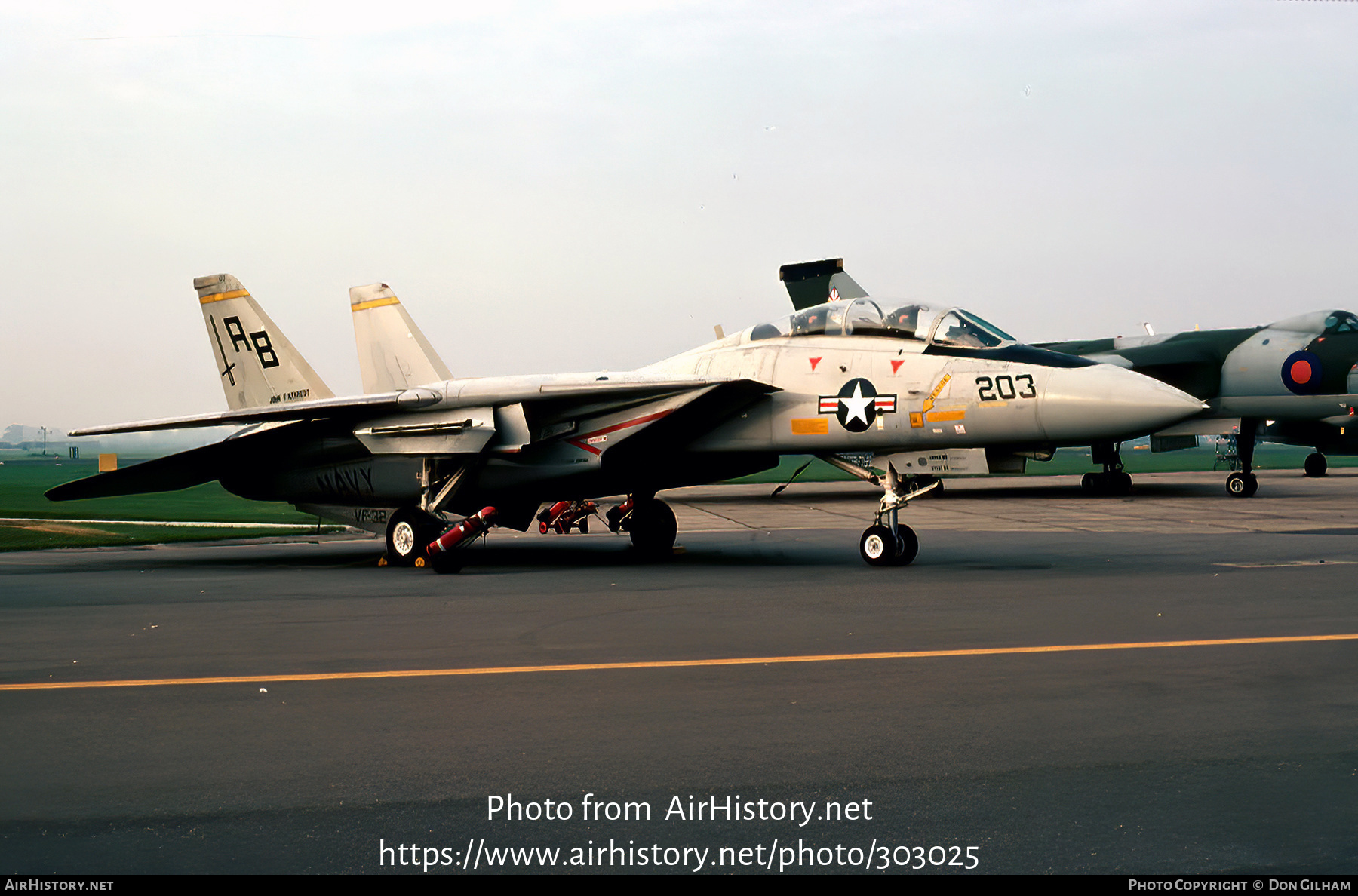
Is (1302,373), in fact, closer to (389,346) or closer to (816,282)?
(816,282)

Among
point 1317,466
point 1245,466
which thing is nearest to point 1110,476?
point 1245,466

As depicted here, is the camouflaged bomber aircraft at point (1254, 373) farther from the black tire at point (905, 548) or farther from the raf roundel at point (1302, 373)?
the black tire at point (905, 548)

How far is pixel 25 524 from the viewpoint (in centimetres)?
2031

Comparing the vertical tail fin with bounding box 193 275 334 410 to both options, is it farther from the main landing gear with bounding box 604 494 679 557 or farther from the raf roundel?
the raf roundel

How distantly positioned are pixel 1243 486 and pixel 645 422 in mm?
19818

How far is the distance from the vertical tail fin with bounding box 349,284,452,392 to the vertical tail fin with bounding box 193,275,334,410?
1.29 m

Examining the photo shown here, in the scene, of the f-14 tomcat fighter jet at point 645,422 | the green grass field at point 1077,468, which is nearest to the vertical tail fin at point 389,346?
the f-14 tomcat fighter jet at point 645,422

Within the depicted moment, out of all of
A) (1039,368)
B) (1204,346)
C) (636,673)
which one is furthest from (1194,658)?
(1204,346)

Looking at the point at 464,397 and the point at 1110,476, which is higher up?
the point at 464,397

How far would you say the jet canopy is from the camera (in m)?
11.7

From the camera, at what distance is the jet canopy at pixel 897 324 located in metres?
11.7

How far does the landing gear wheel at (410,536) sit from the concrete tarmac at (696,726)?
2.59 m

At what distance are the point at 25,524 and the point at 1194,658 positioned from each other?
21060mm

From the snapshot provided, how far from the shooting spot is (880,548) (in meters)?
12.0
